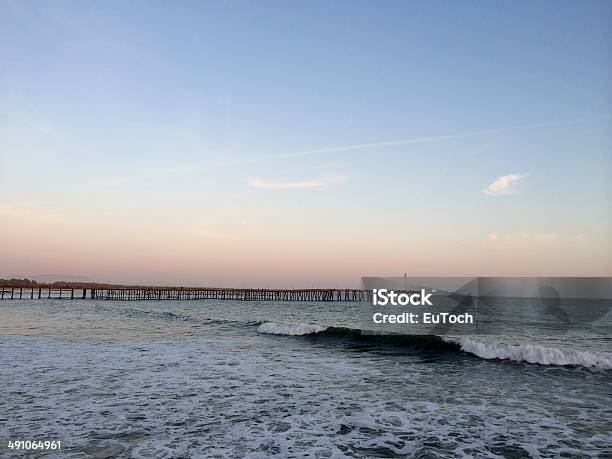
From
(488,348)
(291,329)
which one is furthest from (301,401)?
(291,329)

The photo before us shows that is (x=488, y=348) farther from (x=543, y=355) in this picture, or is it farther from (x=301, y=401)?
(x=301, y=401)

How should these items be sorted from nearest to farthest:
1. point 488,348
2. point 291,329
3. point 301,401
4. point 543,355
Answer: point 301,401, point 543,355, point 488,348, point 291,329

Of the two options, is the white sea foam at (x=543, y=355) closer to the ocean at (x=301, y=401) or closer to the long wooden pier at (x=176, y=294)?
the ocean at (x=301, y=401)

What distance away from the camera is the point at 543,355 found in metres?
16.6

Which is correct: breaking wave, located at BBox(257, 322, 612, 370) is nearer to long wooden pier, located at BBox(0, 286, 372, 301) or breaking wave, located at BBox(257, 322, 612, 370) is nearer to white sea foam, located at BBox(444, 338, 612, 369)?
white sea foam, located at BBox(444, 338, 612, 369)

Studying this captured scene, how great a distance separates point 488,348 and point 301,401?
480 inches

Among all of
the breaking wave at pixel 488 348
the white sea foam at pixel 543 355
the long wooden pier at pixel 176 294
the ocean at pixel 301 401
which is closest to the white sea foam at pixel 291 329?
the breaking wave at pixel 488 348

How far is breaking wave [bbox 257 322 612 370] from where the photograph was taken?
15836 millimetres

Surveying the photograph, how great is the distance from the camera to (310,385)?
1152cm

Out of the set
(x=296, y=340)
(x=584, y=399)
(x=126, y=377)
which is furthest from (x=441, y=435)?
(x=296, y=340)

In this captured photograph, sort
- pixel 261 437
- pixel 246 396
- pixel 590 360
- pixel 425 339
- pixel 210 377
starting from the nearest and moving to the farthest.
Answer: pixel 261 437 < pixel 246 396 < pixel 210 377 < pixel 590 360 < pixel 425 339

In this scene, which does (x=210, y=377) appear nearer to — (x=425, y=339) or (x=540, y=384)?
(x=540, y=384)

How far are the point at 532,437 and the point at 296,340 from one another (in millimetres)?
17312

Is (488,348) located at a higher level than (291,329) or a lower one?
higher
